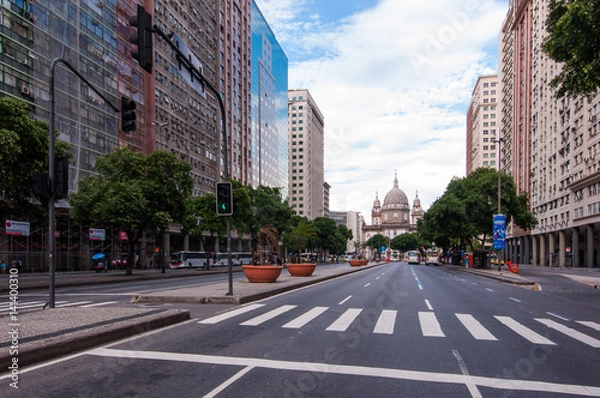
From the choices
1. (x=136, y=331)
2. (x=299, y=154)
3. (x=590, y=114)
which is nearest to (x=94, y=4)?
(x=136, y=331)

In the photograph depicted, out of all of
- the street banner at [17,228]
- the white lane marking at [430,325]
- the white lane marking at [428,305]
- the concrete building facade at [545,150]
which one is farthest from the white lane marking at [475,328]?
the concrete building facade at [545,150]

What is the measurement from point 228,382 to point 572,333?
7431mm

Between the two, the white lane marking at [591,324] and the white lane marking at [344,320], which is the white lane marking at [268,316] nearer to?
the white lane marking at [344,320]

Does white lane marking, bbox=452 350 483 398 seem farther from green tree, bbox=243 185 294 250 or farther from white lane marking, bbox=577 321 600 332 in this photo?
green tree, bbox=243 185 294 250

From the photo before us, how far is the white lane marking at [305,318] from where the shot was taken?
9527 mm

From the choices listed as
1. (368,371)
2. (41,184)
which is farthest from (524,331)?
(41,184)

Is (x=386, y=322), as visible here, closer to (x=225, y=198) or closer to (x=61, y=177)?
(x=225, y=198)

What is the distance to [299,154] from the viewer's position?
164 meters

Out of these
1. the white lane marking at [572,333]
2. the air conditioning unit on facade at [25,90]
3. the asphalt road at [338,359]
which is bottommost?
the white lane marking at [572,333]

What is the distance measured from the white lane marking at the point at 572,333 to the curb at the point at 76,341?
26.4 feet

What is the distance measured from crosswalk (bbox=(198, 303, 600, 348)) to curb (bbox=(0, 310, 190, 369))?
1192 mm

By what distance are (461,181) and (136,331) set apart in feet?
176

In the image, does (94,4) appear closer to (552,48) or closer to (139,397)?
(552,48)

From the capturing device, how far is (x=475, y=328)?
9.59m
